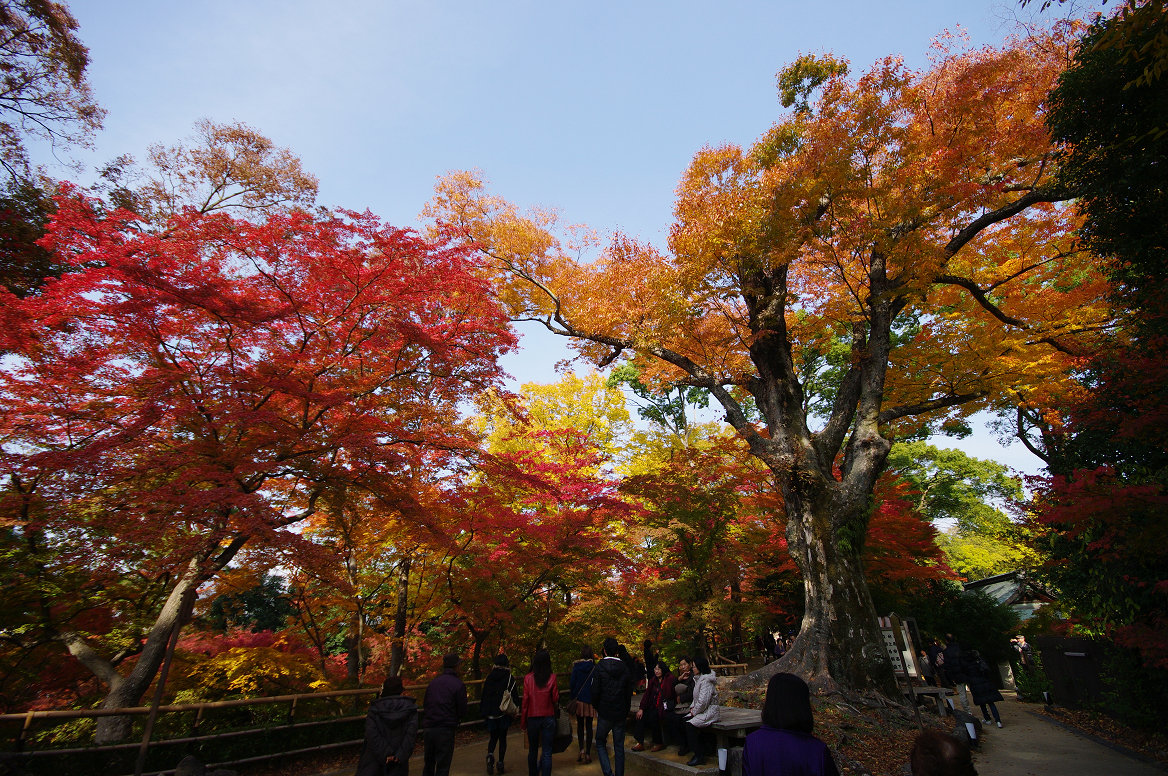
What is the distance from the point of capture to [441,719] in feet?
17.7

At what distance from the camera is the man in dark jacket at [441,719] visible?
5.38 metres

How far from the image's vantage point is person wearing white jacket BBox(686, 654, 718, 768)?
6.00 meters

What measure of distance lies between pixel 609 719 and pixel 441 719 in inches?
73.5

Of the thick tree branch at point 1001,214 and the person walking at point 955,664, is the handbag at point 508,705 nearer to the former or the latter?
the person walking at point 955,664

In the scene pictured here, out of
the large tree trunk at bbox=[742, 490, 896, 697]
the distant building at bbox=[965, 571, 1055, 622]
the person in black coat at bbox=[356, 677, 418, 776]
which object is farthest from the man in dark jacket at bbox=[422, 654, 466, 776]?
the distant building at bbox=[965, 571, 1055, 622]

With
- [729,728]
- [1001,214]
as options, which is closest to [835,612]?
[729,728]

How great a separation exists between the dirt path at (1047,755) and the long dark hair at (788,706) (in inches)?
243

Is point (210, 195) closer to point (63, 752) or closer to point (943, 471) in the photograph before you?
point (63, 752)

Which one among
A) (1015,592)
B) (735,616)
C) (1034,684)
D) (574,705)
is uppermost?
(1015,592)

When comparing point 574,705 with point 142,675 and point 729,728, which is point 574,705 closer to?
point 729,728

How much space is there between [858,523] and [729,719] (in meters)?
4.59

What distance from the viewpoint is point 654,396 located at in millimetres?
23656

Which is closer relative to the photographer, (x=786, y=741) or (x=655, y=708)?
(x=786, y=741)

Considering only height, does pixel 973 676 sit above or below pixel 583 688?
below
